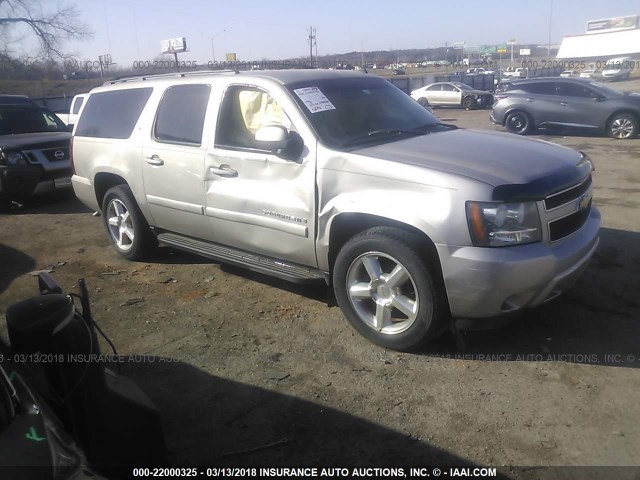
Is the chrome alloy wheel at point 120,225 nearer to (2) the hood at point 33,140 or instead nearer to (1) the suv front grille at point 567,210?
(2) the hood at point 33,140

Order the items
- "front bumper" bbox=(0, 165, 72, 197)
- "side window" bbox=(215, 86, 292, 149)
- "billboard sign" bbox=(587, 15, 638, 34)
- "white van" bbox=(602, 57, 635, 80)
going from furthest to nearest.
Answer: "billboard sign" bbox=(587, 15, 638, 34), "white van" bbox=(602, 57, 635, 80), "front bumper" bbox=(0, 165, 72, 197), "side window" bbox=(215, 86, 292, 149)

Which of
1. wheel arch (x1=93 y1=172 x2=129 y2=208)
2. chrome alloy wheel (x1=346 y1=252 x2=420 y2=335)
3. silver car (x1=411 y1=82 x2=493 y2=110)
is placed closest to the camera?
chrome alloy wheel (x1=346 y1=252 x2=420 y2=335)

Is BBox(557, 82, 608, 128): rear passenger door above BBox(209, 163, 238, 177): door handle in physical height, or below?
below

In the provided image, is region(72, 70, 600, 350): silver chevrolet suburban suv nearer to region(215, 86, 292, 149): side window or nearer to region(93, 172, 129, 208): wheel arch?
region(215, 86, 292, 149): side window

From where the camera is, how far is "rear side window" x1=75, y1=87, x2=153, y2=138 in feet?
18.6

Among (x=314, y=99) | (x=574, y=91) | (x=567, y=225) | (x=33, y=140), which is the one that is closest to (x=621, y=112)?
(x=574, y=91)

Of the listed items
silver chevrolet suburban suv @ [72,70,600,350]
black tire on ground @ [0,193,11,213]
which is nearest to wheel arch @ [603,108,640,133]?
silver chevrolet suburban suv @ [72,70,600,350]

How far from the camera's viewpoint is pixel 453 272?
3455 millimetres

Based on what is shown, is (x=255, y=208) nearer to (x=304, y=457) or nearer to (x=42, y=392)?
(x=304, y=457)

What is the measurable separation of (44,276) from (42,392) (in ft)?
2.24

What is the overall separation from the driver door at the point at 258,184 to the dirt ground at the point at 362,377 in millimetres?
612

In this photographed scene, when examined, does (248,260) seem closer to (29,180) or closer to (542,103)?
(29,180)

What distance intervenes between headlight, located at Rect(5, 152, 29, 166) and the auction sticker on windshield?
590 centimetres

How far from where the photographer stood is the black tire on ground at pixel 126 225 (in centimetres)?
582
